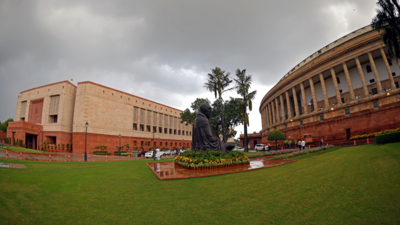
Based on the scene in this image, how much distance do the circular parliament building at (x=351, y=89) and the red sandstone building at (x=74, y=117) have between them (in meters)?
37.8

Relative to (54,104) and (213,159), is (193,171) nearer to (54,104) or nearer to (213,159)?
(213,159)

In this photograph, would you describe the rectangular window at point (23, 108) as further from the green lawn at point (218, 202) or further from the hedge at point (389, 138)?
the hedge at point (389, 138)

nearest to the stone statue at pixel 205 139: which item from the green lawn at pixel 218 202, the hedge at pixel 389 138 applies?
the green lawn at pixel 218 202

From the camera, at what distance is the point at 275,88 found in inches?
1845

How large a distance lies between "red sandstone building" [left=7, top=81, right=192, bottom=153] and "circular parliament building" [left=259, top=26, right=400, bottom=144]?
37818 mm

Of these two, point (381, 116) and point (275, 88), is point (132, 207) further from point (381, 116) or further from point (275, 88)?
point (275, 88)

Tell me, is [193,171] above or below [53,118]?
below

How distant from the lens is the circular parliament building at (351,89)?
25.8 meters

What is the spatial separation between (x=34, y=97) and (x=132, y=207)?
53.2m

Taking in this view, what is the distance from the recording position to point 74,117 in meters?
40.0

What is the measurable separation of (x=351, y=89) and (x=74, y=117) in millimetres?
50823

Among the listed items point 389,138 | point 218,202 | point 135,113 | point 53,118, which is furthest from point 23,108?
point 389,138

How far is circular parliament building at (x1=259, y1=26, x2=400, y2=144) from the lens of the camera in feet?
84.6

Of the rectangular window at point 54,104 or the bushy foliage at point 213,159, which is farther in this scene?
the rectangular window at point 54,104
